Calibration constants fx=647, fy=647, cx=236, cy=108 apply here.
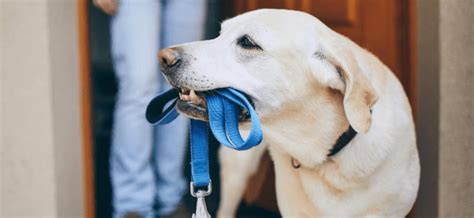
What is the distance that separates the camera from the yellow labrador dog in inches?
52.3

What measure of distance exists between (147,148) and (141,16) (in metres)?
0.39

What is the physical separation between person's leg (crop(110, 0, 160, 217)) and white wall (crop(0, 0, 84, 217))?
0.13 meters

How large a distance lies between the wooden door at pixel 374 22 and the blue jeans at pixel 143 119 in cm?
18

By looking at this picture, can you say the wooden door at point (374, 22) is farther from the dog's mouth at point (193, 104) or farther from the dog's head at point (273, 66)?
the dog's mouth at point (193, 104)

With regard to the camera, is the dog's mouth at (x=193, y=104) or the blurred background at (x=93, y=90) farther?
the blurred background at (x=93, y=90)

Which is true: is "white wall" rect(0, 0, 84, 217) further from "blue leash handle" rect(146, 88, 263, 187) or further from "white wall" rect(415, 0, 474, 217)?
"white wall" rect(415, 0, 474, 217)

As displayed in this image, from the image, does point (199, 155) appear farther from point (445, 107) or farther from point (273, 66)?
point (445, 107)

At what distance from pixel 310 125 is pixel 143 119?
2.01ft

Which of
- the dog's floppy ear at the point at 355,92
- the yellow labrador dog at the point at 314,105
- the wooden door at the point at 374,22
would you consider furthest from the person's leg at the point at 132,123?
the dog's floppy ear at the point at 355,92

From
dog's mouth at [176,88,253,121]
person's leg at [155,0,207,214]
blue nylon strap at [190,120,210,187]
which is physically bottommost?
person's leg at [155,0,207,214]

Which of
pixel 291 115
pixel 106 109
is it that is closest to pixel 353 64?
pixel 291 115

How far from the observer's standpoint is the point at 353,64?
4.48 ft

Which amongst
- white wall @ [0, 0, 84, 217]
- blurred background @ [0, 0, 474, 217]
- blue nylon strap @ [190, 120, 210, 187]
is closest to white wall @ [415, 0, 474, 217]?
blurred background @ [0, 0, 474, 217]

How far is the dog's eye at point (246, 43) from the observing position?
4.42 ft
